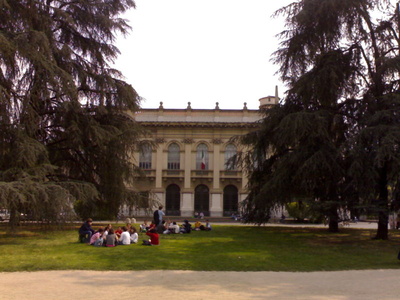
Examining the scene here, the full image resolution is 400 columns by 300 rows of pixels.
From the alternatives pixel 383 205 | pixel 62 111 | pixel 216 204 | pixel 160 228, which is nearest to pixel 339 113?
pixel 383 205

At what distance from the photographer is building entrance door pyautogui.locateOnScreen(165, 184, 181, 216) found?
1821 inches

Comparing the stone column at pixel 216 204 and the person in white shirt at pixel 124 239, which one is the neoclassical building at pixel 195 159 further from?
the person in white shirt at pixel 124 239

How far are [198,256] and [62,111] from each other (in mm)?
10111

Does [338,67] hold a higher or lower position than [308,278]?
higher

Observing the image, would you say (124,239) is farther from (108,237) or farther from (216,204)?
(216,204)

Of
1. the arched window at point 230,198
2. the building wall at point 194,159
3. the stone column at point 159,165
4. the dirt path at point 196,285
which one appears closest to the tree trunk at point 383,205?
the dirt path at point 196,285

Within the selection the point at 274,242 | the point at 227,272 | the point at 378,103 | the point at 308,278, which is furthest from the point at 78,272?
the point at 378,103

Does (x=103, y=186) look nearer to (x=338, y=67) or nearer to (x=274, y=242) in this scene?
(x=274, y=242)

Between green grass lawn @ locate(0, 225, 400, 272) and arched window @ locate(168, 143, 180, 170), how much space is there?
30994 mm

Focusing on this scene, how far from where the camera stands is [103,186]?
789 inches

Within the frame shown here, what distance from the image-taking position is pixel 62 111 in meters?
18.5

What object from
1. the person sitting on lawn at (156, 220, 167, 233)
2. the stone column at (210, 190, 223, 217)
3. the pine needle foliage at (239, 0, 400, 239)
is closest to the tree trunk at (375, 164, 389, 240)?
the pine needle foliage at (239, 0, 400, 239)

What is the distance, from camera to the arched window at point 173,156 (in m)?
47.2

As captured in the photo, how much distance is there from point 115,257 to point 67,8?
14267mm
